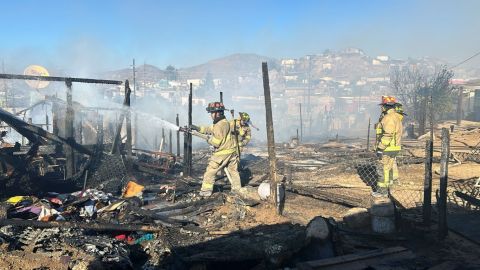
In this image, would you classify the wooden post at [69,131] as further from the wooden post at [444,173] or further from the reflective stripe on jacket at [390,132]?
the wooden post at [444,173]

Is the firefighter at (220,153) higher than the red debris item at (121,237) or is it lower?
higher

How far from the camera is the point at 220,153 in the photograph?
8.62 m

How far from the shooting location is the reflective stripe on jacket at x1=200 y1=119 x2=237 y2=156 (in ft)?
28.1

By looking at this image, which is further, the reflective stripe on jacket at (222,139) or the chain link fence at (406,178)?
the reflective stripe on jacket at (222,139)

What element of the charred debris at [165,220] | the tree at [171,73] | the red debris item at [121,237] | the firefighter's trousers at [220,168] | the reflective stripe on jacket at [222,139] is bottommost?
the red debris item at [121,237]

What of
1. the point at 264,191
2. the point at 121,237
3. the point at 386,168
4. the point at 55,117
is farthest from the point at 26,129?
the point at 386,168

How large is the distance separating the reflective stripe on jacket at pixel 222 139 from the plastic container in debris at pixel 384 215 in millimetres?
3606

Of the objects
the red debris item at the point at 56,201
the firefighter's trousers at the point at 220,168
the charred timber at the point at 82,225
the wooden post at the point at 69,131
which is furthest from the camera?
the wooden post at the point at 69,131

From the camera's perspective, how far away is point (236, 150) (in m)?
8.90

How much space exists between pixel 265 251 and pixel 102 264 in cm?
204

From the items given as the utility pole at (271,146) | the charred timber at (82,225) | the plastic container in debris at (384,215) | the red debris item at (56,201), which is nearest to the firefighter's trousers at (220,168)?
the utility pole at (271,146)

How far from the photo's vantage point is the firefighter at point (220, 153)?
8.53m

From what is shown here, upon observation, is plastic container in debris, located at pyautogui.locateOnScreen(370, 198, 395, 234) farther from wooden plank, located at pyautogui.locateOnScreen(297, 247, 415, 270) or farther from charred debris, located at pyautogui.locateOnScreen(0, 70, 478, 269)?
wooden plank, located at pyautogui.locateOnScreen(297, 247, 415, 270)

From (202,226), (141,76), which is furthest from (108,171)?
(141,76)
